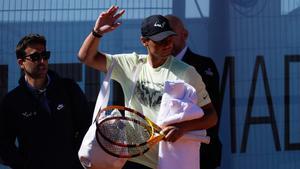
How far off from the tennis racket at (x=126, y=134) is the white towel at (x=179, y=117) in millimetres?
82

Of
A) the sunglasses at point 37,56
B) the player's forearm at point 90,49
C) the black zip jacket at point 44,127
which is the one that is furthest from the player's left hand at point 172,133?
the sunglasses at point 37,56

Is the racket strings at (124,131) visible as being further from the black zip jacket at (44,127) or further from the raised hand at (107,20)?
the black zip jacket at (44,127)

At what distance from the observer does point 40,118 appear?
441cm

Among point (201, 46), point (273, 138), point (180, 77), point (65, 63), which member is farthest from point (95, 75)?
point (180, 77)

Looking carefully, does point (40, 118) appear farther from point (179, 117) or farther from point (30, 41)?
point (179, 117)

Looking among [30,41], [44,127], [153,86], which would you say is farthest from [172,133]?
[30,41]

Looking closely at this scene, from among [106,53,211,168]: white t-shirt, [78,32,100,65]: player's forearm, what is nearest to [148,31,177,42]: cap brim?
[106,53,211,168]: white t-shirt

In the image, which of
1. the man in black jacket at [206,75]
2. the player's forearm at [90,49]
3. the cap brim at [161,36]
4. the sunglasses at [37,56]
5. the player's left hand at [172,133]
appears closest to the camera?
the player's left hand at [172,133]

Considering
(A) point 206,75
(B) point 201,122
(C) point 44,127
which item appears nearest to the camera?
(B) point 201,122

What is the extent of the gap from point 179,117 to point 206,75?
117 centimetres

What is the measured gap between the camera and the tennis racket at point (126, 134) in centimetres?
360

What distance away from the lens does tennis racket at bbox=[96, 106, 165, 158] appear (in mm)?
3598

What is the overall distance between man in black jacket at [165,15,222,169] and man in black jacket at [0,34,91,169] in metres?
0.74

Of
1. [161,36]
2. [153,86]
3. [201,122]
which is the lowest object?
[201,122]
